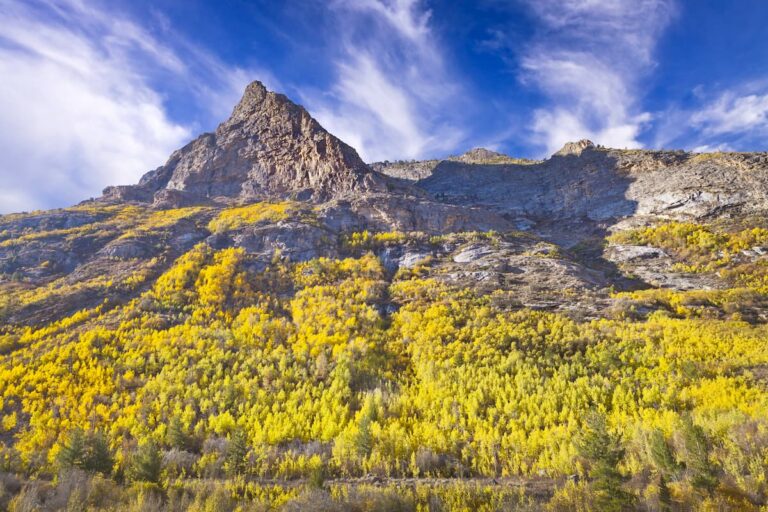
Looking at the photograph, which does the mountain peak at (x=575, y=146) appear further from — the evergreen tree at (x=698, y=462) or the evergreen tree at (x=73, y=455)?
the evergreen tree at (x=73, y=455)

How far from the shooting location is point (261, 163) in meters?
82.9

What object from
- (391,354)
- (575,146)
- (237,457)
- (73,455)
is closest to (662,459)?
(237,457)

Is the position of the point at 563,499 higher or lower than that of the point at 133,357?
lower

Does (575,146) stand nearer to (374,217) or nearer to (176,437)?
(374,217)

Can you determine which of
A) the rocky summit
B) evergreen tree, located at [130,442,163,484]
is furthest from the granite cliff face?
evergreen tree, located at [130,442,163,484]

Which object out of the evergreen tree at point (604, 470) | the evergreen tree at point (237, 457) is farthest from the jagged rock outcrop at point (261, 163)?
the evergreen tree at point (604, 470)

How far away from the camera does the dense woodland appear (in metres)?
11.4

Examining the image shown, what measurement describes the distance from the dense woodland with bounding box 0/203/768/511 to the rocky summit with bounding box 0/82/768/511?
0.14m

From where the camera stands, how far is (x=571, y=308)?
30922 mm

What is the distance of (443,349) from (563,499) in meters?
15.4

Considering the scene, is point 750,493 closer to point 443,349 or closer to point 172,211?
point 443,349

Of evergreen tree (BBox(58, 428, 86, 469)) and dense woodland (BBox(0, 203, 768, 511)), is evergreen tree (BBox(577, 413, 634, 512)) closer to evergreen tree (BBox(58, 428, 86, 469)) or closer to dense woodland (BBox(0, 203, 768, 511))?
dense woodland (BBox(0, 203, 768, 511))

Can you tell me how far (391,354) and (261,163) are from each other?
68.1 meters

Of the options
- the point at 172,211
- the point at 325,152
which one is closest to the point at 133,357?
the point at 172,211
